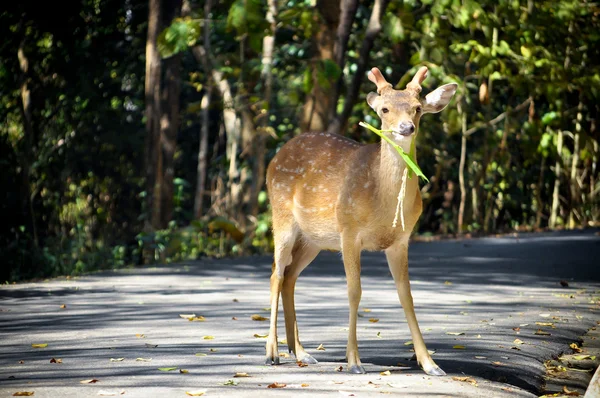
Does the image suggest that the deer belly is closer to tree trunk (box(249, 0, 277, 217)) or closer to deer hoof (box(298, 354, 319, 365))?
deer hoof (box(298, 354, 319, 365))

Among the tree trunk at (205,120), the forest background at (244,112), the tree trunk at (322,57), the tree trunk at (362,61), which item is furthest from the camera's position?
the tree trunk at (205,120)

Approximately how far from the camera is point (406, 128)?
741cm

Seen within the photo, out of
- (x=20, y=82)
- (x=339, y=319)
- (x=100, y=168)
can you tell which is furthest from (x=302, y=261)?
(x=100, y=168)

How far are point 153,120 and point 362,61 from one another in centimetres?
575

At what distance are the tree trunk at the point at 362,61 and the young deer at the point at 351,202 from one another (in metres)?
10.6

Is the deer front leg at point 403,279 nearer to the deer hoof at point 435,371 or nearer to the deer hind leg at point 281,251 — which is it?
the deer hoof at point 435,371

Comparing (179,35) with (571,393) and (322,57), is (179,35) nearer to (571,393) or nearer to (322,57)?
(322,57)

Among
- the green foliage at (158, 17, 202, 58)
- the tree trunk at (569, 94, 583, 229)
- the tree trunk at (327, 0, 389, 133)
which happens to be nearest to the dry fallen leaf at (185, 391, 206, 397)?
the green foliage at (158, 17, 202, 58)

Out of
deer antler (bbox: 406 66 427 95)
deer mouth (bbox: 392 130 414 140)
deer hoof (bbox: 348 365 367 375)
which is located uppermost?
deer antler (bbox: 406 66 427 95)

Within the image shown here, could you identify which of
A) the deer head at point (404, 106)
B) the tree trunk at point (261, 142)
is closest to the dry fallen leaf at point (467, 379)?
the deer head at point (404, 106)

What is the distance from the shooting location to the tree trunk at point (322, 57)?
20.2m

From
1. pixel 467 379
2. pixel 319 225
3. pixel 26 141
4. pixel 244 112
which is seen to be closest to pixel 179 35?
pixel 244 112

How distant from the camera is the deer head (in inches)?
298

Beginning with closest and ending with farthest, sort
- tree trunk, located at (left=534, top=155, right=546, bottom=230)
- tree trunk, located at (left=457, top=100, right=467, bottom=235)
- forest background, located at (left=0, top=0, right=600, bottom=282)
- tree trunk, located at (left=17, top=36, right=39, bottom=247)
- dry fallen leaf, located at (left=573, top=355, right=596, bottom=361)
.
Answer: dry fallen leaf, located at (left=573, top=355, right=596, bottom=361) → forest background, located at (left=0, top=0, right=600, bottom=282) → tree trunk, located at (left=17, top=36, right=39, bottom=247) → tree trunk, located at (left=457, top=100, right=467, bottom=235) → tree trunk, located at (left=534, top=155, right=546, bottom=230)
